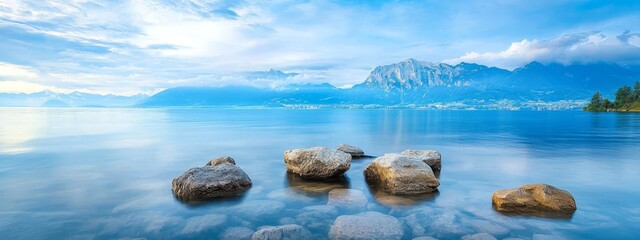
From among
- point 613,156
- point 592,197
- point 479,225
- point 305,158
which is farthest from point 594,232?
point 613,156

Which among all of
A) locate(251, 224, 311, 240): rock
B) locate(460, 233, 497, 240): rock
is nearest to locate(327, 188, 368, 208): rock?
locate(251, 224, 311, 240): rock

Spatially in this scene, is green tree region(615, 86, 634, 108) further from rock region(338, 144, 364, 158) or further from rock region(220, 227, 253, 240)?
rock region(220, 227, 253, 240)

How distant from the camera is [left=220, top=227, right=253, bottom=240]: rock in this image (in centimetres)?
1370

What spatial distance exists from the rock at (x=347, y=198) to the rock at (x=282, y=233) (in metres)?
4.13

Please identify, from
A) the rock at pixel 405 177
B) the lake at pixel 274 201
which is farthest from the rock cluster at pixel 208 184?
the rock at pixel 405 177

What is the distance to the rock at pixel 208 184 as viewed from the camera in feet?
63.1

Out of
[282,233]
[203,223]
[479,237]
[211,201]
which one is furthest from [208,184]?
[479,237]

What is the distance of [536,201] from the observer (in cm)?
1670

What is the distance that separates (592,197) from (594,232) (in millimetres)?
7392

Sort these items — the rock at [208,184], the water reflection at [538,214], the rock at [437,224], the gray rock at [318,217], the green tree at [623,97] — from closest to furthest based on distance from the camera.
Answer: the rock at [437,224]
the gray rock at [318,217]
the water reflection at [538,214]
the rock at [208,184]
the green tree at [623,97]

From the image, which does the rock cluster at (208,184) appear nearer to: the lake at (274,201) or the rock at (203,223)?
the lake at (274,201)

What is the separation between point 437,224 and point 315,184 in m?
9.05

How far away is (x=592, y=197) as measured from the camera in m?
20.5

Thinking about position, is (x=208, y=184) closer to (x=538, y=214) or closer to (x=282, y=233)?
(x=282, y=233)
